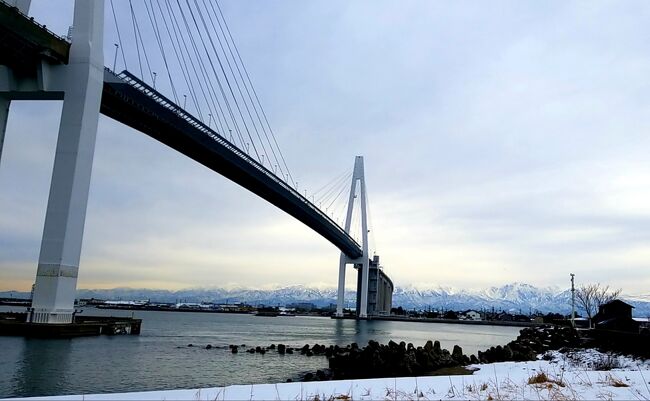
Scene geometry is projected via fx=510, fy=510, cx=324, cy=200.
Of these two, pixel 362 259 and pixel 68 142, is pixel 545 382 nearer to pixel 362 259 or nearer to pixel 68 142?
pixel 68 142

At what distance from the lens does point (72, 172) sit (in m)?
19.7

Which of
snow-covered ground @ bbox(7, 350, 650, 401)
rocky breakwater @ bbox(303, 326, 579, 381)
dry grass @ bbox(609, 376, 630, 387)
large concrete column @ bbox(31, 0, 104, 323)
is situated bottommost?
rocky breakwater @ bbox(303, 326, 579, 381)

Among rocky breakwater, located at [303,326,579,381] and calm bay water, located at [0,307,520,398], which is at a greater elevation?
rocky breakwater, located at [303,326,579,381]

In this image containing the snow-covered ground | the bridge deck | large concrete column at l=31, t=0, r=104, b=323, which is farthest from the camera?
large concrete column at l=31, t=0, r=104, b=323

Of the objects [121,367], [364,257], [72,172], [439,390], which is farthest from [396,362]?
[364,257]

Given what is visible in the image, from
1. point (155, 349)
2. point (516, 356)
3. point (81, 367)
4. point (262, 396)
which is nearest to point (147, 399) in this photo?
point (262, 396)

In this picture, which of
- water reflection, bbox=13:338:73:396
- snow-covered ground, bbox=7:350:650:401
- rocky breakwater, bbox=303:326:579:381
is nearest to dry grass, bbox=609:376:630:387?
snow-covered ground, bbox=7:350:650:401

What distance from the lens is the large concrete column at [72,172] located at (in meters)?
19.0

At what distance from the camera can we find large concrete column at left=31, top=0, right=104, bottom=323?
19.0 meters

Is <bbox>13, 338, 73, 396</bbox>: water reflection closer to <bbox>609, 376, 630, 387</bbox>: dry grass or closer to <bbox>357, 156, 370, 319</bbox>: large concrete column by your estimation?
<bbox>609, 376, 630, 387</bbox>: dry grass

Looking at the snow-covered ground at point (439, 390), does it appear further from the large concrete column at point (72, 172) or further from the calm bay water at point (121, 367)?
the large concrete column at point (72, 172)

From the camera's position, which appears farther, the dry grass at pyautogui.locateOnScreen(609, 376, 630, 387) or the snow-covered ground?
the dry grass at pyautogui.locateOnScreen(609, 376, 630, 387)

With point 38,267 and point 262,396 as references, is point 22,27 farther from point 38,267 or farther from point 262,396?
point 262,396

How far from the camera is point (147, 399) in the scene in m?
5.23
